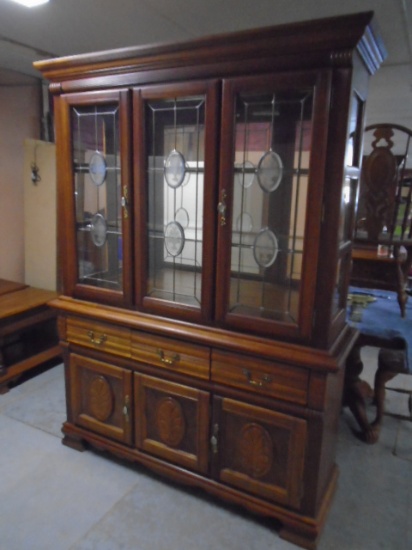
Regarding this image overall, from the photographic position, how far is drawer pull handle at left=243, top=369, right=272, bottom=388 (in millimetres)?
1672

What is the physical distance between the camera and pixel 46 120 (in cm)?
355

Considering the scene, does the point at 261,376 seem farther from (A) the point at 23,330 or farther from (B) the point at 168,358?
(A) the point at 23,330

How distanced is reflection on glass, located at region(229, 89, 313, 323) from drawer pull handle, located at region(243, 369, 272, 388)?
0.24 metres

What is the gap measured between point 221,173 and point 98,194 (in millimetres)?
731

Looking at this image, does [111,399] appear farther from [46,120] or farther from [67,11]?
[46,120]

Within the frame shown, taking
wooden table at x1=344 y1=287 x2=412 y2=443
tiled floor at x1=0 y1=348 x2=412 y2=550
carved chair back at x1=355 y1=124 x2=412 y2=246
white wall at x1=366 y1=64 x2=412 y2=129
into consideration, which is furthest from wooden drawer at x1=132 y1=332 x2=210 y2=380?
white wall at x1=366 y1=64 x2=412 y2=129

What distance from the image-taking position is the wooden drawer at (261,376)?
1.62m

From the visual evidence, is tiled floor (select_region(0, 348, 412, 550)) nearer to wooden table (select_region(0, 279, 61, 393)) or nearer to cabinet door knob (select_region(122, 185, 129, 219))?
wooden table (select_region(0, 279, 61, 393))

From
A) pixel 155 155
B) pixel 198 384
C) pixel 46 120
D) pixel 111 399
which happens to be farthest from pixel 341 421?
pixel 46 120

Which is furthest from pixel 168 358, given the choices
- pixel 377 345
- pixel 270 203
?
pixel 377 345

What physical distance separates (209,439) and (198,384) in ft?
0.86

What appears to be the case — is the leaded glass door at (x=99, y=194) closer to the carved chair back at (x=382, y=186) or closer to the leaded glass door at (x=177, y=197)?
the leaded glass door at (x=177, y=197)

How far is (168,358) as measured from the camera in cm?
190

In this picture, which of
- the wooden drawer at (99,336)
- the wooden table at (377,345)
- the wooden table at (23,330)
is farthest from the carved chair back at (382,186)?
the wooden table at (23,330)
